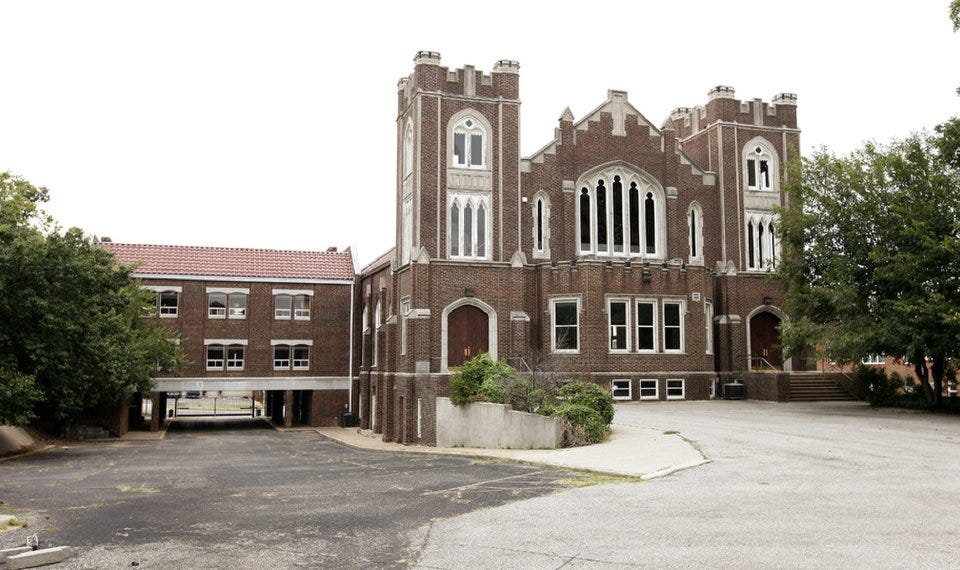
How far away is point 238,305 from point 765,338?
89.6ft

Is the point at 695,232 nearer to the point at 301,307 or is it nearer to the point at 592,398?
the point at 592,398

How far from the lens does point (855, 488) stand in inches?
492

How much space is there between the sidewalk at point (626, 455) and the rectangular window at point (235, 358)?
2406 centimetres

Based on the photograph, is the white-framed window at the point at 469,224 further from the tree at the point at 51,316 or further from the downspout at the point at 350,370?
the downspout at the point at 350,370

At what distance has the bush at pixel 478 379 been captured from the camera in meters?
25.5

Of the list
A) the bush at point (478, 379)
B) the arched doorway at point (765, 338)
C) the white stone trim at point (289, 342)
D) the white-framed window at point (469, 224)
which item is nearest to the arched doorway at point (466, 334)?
the white-framed window at point (469, 224)

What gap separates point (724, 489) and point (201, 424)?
1810 inches

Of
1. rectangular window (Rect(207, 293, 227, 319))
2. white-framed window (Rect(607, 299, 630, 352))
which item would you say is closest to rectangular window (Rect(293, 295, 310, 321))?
rectangular window (Rect(207, 293, 227, 319))

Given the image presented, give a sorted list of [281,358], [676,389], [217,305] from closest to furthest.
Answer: [676,389], [217,305], [281,358]

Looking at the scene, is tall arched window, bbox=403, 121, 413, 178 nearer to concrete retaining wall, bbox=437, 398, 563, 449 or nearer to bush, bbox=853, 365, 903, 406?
concrete retaining wall, bbox=437, 398, 563, 449

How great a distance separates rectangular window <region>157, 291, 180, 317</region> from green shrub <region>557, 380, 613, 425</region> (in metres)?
28.5

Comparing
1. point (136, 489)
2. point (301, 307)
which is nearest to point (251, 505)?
point (136, 489)

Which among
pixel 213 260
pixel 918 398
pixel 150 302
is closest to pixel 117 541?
pixel 918 398

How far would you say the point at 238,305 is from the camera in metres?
45.0
